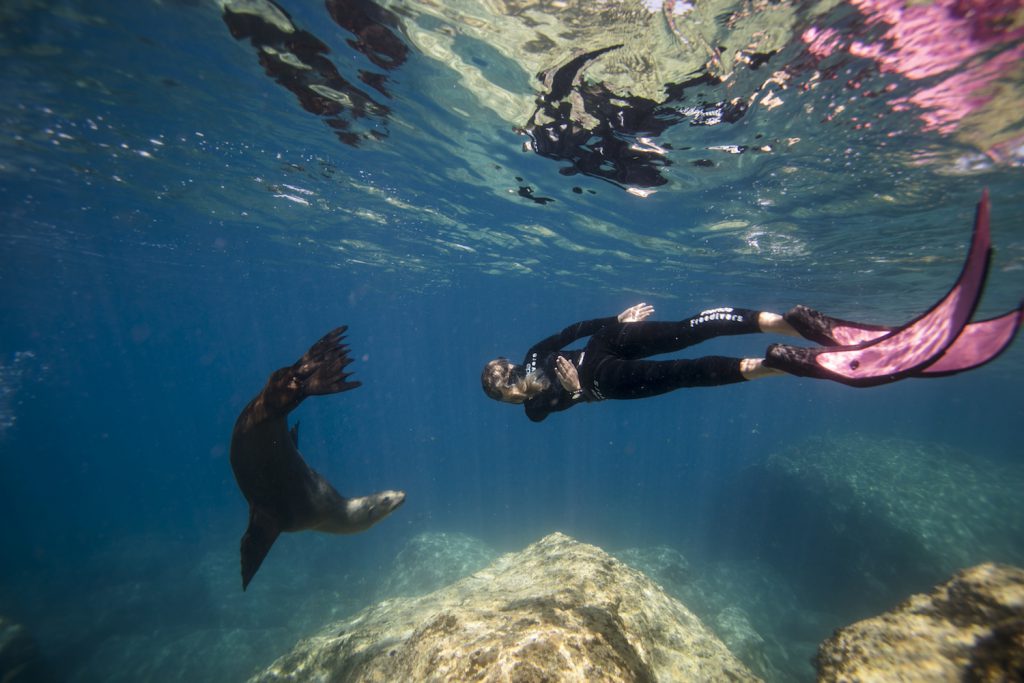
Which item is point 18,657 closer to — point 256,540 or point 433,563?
point 433,563

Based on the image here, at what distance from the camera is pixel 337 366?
14.1ft

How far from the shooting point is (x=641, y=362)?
407 centimetres

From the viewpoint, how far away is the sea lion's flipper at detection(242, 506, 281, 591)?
5476 millimetres

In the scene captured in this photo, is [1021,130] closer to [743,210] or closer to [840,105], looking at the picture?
[840,105]

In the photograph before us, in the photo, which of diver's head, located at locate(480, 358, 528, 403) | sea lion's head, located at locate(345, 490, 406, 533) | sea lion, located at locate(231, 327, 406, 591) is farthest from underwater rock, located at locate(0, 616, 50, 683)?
diver's head, located at locate(480, 358, 528, 403)

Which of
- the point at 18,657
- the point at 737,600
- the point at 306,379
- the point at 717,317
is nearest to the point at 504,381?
the point at 306,379

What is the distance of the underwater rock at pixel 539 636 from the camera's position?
3059mm

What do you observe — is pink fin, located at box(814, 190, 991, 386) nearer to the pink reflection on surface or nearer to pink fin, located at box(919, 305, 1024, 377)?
pink fin, located at box(919, 305, 1024, 377)

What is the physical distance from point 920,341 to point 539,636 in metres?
3.41

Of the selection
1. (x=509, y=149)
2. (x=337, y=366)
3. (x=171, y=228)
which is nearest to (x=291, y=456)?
(x=337, y=366)

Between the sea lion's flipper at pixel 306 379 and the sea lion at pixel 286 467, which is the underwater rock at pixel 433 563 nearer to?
the sea lion at pixel 286 467

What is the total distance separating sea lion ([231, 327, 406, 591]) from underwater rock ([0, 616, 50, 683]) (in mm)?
14138

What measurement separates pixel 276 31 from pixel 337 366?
854 centimetres

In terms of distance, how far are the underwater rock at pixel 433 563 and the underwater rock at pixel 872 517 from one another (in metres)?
13.4
